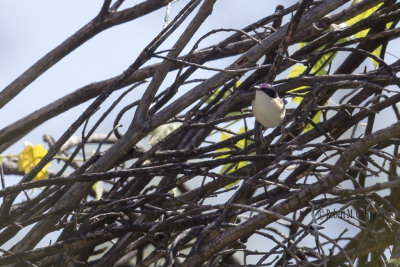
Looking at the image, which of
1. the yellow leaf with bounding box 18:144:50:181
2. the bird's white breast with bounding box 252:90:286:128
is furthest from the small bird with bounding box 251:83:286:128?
the yellow leaf with bounding box 18:144:50:181

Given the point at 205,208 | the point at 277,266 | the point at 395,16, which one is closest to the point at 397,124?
the point at 205,208

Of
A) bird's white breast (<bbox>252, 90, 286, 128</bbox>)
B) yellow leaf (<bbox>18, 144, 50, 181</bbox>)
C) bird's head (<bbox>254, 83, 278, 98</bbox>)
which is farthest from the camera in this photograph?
yellow leaf (<bbox>18, 144, 50, 181</bbox>)

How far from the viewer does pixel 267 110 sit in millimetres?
2447

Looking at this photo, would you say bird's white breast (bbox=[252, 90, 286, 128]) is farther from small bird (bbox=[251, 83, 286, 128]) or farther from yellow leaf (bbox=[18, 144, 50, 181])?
yellow leaf (bbox=[18, 144, 50, 181])

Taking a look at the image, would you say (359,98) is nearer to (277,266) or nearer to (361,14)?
(361,14)

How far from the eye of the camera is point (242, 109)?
3008mm

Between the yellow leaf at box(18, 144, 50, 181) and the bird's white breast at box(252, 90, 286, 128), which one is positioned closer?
the bird's white breast at box(252, 90, 286, 128)

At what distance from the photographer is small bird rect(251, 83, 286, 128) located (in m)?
2.40

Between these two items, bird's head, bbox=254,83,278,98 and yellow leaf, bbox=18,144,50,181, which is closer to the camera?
bird's head, bbox=254,83,278,98

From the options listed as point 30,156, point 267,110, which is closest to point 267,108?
point 267,110

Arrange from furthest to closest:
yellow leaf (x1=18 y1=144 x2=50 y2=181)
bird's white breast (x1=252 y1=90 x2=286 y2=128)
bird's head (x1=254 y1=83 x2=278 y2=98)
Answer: yellow leaf (x1=18 y1=144 x2=50 y2=181)
bird's white breast (x1=252 y1=90 x2=286 y2=128)
bird's head (x1=254 y1=83 x2=278 y2=98)

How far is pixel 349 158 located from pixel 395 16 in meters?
1.24

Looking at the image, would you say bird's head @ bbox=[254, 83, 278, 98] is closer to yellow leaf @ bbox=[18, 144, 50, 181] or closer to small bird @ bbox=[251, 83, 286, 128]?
small bird @ bbox=[251, 83, 286, 128]

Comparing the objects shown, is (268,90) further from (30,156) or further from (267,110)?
(30,156)
